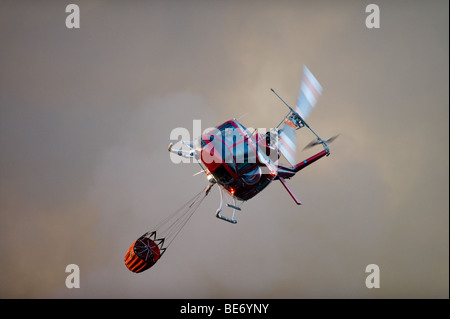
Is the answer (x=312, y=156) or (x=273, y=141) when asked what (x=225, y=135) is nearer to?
(x=273, y=141)

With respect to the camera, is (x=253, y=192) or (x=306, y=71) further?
(x=253, y=192)

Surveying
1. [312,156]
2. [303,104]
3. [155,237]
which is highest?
[303,104]

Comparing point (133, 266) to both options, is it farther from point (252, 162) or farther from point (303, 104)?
point (303, 104)
